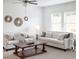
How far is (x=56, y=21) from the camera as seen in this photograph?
23.1 feet

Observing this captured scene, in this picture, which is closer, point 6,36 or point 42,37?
point 6,36

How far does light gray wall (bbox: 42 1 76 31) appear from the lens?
5852 millimetres

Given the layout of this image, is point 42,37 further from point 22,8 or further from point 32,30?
point 22,8

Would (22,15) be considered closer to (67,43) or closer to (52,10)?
(52,10)

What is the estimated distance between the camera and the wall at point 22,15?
6.02 meters

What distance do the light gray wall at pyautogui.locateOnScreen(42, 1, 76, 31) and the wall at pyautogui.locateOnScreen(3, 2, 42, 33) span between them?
48 cm

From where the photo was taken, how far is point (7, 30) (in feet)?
19.9

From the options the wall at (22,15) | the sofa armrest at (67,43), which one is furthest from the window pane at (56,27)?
the sofa armrest at (67,43)

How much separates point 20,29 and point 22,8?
4.99ft

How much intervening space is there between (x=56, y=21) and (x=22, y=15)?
8.43 feet

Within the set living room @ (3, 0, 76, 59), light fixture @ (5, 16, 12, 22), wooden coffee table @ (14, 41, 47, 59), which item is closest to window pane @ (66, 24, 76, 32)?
living room @ (3, 0, 76, 59)

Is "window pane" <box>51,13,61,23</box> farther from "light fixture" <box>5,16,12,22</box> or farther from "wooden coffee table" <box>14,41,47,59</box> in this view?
"light fixture" <box>5,16,12,22</box>

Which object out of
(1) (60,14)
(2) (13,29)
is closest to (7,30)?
(2) (13,29)

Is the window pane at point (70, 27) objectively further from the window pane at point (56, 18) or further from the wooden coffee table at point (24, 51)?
the wooden coffee table at point (24, 51)
